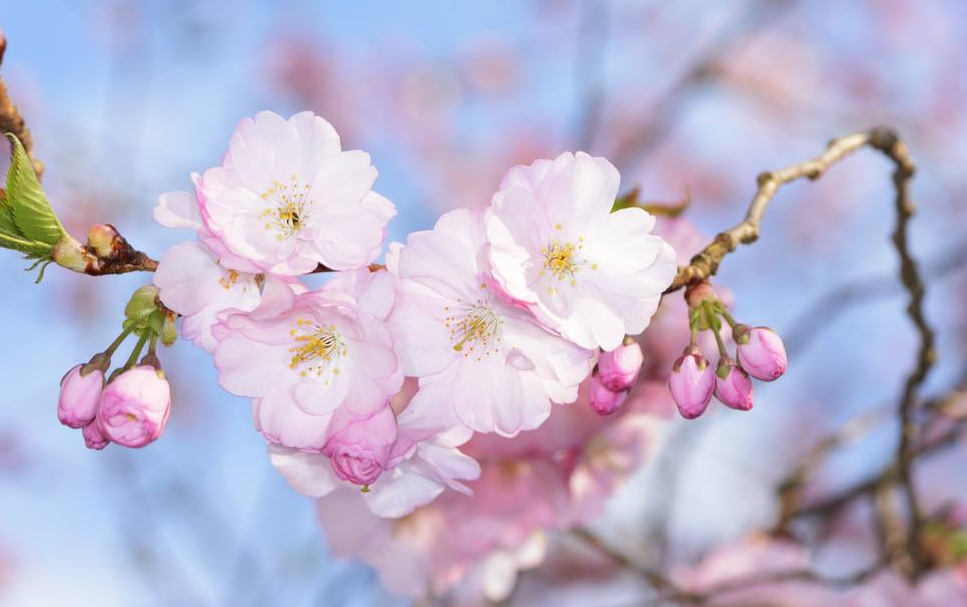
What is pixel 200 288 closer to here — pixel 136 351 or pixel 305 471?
pixel 136 351

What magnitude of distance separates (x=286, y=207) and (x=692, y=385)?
0.49 m

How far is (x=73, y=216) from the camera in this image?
234 inches

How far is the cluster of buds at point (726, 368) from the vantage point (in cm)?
90

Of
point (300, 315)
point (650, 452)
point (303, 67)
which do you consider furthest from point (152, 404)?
point (303, 67)

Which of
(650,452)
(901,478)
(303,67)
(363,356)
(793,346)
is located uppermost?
(303,67)

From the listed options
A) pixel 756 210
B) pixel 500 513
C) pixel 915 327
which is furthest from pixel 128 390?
pixel 915 327

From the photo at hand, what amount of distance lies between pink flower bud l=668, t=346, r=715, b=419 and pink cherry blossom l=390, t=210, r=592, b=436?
99mm

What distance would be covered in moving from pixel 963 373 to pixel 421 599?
155cm

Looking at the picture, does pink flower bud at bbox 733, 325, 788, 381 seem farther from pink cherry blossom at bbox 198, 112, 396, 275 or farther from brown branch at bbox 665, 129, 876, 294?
pink cherry blossom at bbox 198, 112, 396, 275

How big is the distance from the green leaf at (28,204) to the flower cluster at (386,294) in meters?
0.11

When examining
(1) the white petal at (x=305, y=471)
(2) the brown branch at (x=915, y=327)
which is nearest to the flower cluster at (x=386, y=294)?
(1) the white petal at (x=305, y=471)

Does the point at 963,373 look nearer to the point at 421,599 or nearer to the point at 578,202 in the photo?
the point at 421,599

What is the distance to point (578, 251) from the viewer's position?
3.16ft

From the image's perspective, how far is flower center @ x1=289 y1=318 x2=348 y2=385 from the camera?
972mm
